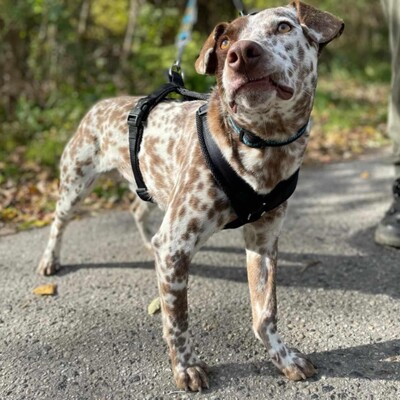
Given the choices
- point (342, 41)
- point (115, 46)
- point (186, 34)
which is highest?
point (186, 34)

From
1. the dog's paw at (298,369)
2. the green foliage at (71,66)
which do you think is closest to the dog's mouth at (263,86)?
the dog's paw at (298,369)

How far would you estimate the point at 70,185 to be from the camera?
3691 mm

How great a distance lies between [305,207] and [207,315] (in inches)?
88.8

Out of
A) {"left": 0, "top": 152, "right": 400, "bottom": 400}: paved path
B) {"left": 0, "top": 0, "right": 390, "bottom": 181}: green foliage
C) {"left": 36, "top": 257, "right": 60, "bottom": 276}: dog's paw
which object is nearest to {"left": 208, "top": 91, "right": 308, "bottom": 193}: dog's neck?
{"left": 0, "top": 152, "right": 400, "bottom": 400}: paved path

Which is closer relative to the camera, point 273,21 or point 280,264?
point 273,21

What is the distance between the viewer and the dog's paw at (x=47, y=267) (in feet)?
12.5

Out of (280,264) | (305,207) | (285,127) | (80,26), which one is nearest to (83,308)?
(280,264)

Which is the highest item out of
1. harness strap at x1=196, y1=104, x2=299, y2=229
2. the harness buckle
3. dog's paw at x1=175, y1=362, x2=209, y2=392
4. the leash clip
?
the leash clip

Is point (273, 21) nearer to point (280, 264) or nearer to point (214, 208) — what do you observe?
point (214, 208)

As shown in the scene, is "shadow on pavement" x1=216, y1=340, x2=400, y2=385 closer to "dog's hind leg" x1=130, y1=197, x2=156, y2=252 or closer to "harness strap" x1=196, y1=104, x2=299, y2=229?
"harness strap" x1=196, y1=104, x2=299, y2=229

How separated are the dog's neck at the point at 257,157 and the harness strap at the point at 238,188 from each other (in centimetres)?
3

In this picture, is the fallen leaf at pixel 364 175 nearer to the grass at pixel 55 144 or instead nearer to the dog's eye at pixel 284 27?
the grass at pixel 55 144

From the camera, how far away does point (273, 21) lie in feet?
7.54

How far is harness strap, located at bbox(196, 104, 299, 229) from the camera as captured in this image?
8.08ft
